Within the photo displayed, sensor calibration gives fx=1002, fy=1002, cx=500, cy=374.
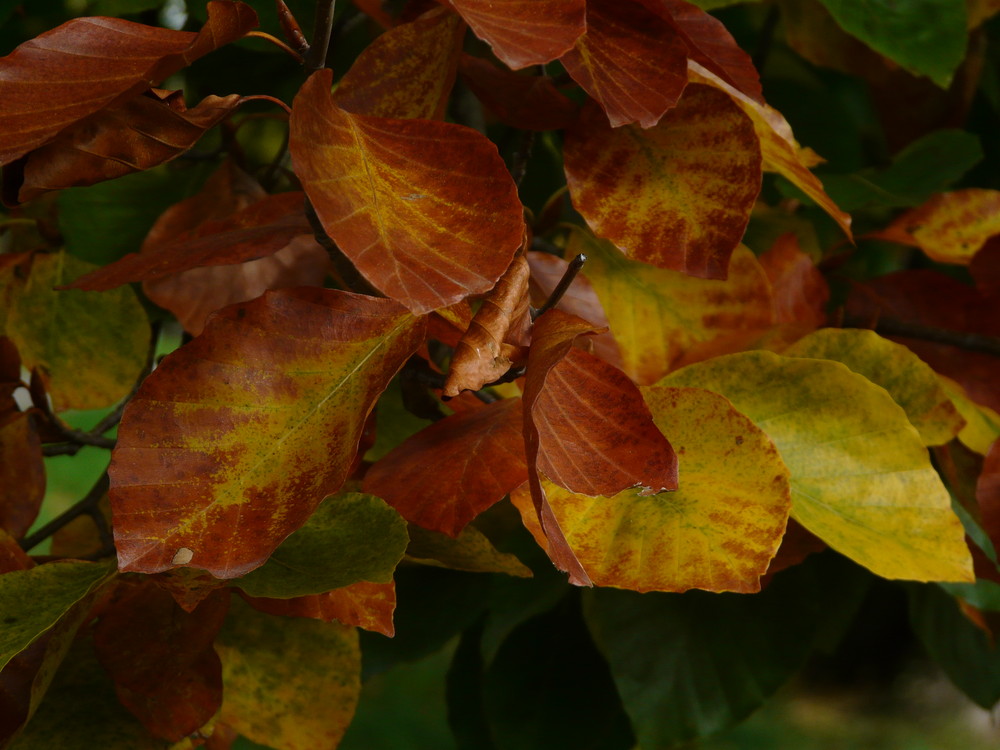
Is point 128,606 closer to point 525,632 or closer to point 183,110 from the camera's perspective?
point 183,110

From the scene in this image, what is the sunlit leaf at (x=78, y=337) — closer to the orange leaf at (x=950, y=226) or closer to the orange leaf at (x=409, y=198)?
the orange leaf at (x=409, y=198)

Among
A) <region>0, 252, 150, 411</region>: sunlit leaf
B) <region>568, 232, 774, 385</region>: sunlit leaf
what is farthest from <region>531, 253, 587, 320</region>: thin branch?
<region>0, 252, 150, 411</region>: sunlit leaf

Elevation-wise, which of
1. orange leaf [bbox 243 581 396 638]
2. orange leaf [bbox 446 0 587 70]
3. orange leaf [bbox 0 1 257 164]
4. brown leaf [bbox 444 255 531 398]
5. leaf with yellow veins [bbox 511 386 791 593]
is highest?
orange leaf [bbox 446 0 587 70]

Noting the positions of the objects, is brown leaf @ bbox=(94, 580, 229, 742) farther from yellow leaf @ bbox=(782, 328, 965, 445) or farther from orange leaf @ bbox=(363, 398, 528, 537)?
yellow leaf @ bbox=(782, 328, 965, 445)

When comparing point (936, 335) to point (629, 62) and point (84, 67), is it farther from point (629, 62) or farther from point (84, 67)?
point (84, 67)

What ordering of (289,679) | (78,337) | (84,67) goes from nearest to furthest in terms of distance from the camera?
(84,67) → (289,679) → (78,337)

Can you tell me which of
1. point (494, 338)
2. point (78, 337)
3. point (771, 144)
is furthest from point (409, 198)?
point (78, 337)

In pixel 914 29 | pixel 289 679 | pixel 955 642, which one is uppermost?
pixel 914 29
